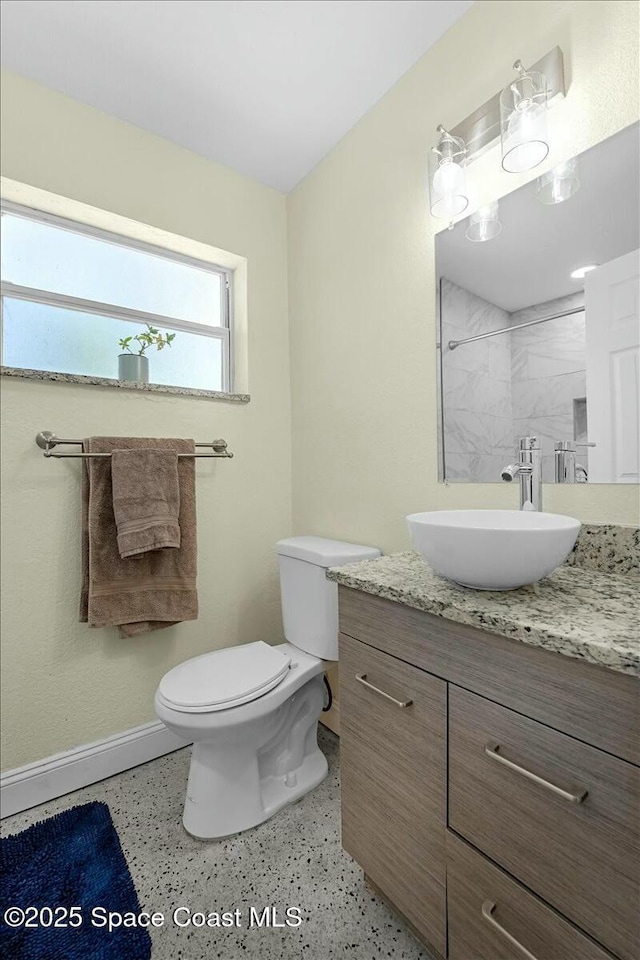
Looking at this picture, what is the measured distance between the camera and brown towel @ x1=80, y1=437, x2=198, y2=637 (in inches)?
60.2

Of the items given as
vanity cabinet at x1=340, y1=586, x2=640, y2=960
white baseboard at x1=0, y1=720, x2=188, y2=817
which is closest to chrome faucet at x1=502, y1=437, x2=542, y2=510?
vanity cabinet at x1=340, y1=586, x2=640, y2=960

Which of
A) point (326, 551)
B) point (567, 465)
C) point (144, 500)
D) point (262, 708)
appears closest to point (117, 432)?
point (144, 500)

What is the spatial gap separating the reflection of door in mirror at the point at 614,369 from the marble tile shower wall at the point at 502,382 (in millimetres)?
29

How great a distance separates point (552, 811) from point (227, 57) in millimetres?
2131

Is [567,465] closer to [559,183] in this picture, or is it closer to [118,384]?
[559,183]

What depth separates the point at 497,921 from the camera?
0.75m

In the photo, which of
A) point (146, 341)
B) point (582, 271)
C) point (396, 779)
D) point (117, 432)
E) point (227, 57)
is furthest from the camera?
point (146, 341)

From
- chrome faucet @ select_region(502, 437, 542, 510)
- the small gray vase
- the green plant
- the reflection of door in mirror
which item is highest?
the green plant

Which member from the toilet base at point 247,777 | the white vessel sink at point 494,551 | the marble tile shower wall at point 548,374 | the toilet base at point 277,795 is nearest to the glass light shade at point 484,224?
the marble tile shower wall at point 548,374

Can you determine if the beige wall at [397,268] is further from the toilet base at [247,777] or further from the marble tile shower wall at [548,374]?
the toilet base at [247,777]

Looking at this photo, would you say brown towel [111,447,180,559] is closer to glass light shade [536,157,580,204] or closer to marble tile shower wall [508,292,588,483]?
marble tile shower wall [508,292,588,483]

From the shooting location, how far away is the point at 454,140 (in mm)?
1288

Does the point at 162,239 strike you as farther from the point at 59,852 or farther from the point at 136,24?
the point at 59,852

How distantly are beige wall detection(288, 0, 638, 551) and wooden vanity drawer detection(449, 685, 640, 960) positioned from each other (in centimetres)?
58
